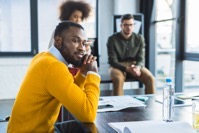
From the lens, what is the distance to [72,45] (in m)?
1.35

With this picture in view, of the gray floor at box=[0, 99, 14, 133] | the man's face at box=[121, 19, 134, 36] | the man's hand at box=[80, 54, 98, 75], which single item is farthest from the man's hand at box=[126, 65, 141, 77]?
the man's hand at box=[80, 54, 98, 75]

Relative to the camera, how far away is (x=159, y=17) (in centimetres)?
465

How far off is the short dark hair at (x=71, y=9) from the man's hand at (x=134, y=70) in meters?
1.04

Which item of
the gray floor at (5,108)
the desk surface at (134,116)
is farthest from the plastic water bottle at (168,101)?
the gray floor at (5,108)

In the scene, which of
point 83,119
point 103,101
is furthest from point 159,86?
point 83,119

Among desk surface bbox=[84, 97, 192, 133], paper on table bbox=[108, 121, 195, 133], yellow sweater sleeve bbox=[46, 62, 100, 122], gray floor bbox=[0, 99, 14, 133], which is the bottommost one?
gray floor bbox=[0, 99, 14, 133]

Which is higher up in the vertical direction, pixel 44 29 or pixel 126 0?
pixel 126 0

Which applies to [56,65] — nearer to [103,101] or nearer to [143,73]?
[103,101]

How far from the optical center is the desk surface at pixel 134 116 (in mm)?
1155

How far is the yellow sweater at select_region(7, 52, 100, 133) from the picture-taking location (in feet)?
3.81

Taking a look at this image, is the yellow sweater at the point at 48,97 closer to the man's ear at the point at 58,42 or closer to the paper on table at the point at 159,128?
the man's ear at the point at 58,42

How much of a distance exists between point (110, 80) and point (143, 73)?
0.47 m

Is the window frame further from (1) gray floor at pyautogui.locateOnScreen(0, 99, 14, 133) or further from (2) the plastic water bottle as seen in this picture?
(2) the plastic water bottle

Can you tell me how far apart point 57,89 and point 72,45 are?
28 cm
